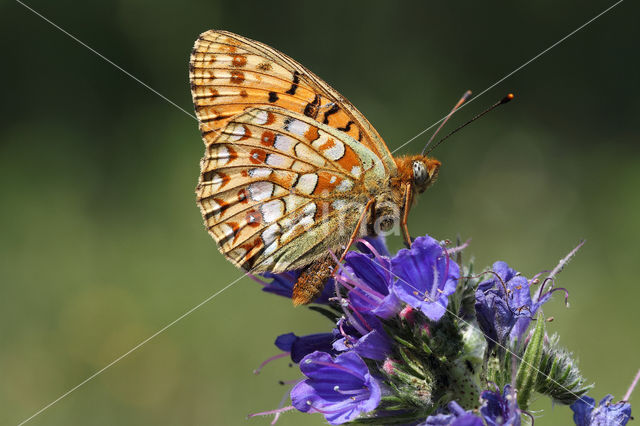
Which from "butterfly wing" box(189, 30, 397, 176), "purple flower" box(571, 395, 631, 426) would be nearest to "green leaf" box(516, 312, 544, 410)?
"purple flower" box(571, 395, 631, 426)

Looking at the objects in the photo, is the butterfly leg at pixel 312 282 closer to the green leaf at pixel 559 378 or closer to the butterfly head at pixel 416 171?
the butterfly head at pixel 416 171

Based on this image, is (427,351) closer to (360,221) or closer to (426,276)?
(426,276)

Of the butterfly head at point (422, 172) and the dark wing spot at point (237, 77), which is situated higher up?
the dark wing spot at point (237, 77)

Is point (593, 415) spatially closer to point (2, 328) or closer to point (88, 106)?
A: point (2, 328)

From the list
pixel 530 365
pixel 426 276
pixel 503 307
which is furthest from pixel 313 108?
pixel 530 365

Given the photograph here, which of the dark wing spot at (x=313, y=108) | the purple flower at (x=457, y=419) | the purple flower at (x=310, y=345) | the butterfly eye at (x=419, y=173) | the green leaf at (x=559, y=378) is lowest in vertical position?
the purple flower at (x=457, y=419)

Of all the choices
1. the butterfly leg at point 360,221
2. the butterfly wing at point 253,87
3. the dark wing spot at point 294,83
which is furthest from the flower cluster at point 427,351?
the dark wing spot at point 294,83

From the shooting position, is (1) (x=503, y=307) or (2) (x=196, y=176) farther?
(2) (x=196, y=176)
